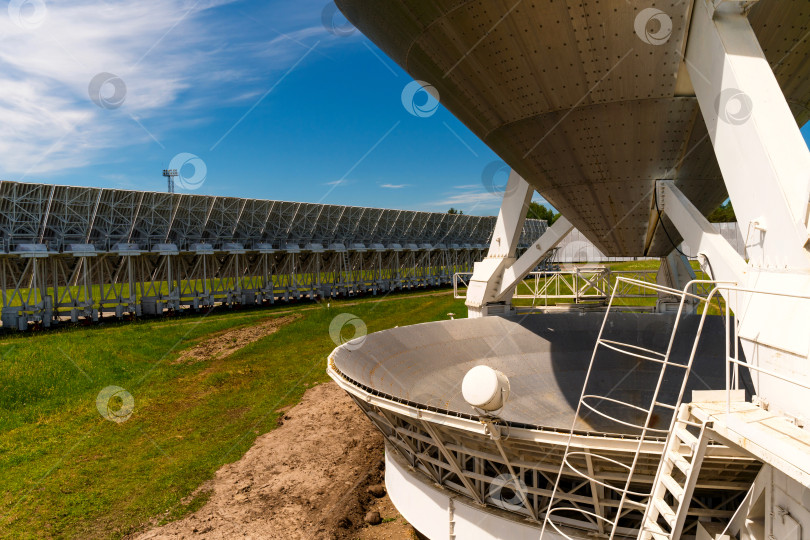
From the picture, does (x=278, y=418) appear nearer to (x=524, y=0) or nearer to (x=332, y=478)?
(x=332, y=478)

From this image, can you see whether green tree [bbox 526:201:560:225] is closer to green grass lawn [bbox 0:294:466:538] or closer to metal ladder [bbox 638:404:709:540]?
green grass lawn [bbox 0:294:466:538]

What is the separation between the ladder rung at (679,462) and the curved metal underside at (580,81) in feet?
18.9

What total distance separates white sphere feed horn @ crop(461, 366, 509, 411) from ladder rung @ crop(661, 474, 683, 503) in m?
2.58

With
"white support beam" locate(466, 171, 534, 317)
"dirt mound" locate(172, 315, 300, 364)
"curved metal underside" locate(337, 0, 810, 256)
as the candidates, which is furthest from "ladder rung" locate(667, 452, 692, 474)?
"dirt mound" locate(172, 315, 300, 364)

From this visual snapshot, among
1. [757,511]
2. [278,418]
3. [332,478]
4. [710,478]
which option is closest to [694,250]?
[710,478]

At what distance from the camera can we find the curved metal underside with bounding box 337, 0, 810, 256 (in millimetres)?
7559

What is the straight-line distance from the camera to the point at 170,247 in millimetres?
42000

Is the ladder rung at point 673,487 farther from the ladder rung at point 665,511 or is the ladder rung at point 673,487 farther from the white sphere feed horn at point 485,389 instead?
the white sphere feed horn at point 485,389

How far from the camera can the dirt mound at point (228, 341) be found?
93.9 feet

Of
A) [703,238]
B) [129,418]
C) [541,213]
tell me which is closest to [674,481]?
[703,238]

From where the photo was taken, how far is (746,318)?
276 inches

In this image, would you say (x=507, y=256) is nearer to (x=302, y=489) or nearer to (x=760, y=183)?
(x=302, y=489)

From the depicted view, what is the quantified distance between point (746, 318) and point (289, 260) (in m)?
51.6

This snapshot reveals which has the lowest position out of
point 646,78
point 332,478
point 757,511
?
point 332,478
